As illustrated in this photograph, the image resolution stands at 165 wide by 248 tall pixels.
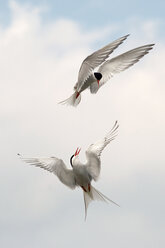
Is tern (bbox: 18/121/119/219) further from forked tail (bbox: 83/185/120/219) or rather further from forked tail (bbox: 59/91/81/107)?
forked tail (bbox: 59/91/81/107)

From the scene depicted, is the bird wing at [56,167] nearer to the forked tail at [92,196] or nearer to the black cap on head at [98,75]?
the forked tail at [92,196]

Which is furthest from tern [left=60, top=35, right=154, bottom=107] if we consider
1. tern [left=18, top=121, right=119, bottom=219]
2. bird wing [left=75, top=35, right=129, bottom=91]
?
tern [left=18, top=121, right=119, bottom=219]

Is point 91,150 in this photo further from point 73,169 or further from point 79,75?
point 79,75

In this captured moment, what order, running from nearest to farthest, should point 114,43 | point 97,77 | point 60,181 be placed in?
point 114,43 → point 60,181 → point 97,77

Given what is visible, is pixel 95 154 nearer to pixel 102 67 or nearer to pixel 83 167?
pixel 83 167

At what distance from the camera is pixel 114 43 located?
10.2 m

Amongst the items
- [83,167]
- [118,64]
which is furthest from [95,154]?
[118,64]

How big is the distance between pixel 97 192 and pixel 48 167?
1121 millimetres

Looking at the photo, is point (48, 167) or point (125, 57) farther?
point (125, 57)

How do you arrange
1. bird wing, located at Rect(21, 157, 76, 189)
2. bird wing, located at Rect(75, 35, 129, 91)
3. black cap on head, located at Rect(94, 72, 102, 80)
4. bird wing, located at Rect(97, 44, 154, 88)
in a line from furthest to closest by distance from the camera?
1. black cap on head, located at Rect(94, 72, 102, 80)
2. bird wing, located at Rect(97, 44, 154, 88)
3. bird wing, located at Rect(21, 157, 76, 189)
4. bird wing, located at Rect(75, 35, 129, 91)

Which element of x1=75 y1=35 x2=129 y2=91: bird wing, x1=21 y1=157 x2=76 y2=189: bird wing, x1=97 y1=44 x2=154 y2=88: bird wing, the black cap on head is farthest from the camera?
the black cap on head

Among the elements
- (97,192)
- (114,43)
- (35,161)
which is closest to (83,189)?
(97,192)

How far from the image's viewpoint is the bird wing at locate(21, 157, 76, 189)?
10672 millimetres

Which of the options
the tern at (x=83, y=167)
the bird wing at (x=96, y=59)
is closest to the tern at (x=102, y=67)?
the bird wing at (x=96, y=59)
